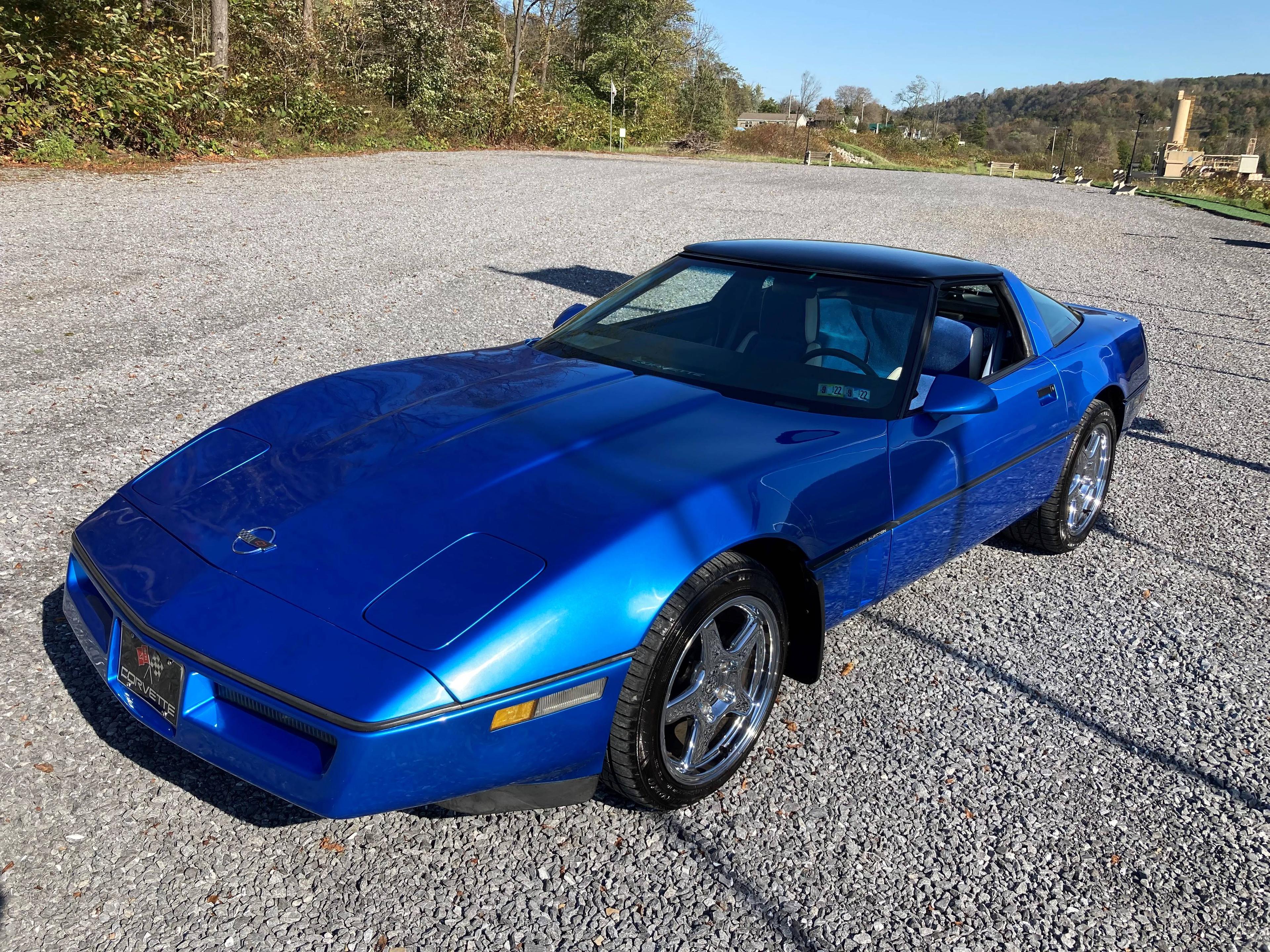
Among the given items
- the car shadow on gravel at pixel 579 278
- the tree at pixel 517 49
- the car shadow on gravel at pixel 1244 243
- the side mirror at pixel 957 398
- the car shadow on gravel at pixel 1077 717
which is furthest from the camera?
the tree at pixel 517 49

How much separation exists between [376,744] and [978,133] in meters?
97.4

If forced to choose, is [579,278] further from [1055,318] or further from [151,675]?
[151,675]

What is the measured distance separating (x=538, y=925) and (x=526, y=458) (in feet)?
3.73

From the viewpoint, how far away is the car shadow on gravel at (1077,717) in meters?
2.77

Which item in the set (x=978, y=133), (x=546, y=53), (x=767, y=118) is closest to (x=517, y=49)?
(x=546, y=53)

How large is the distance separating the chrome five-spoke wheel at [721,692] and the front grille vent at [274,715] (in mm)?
782

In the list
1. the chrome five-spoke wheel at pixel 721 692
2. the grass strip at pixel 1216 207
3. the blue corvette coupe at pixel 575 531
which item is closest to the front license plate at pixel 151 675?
the blue corvette coupe at pixel 575 531

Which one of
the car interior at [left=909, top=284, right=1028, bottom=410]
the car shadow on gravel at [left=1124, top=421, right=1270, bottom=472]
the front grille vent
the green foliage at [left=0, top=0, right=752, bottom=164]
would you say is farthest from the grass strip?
the front grille vent

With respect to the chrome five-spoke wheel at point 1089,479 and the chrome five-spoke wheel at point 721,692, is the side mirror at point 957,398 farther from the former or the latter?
the chrome five-spoke wheel at point 1089,479

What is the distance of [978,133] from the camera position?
88.0 meters

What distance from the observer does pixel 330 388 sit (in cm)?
316

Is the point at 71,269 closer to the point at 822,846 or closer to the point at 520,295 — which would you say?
the point at 520,295

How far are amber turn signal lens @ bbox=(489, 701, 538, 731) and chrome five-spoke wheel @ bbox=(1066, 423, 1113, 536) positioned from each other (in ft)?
9.64

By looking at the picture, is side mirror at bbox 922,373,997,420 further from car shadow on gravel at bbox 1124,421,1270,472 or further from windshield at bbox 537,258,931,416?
car shadow on gravel at bbox 1124,421,1270,472
